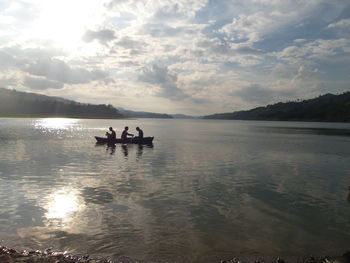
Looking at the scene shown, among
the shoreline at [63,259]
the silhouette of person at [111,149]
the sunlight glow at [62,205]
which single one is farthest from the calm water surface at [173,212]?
the silhouette of person at [111,149]

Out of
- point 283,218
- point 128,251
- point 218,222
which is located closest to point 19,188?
point 128,251

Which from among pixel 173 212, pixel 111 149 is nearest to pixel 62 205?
pixel 173 212

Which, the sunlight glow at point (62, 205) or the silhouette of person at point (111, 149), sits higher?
the silhouette of person at point (111, 149)

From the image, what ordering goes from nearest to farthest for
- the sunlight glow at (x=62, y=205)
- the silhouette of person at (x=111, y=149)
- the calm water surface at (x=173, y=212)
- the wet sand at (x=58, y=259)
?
the wet sand at (x=58, y=259)
the calm water surface at (x=173, y=212)
the sunlight glow at (x=62, y=205)
the silhouette of person at (x=111, y=149)

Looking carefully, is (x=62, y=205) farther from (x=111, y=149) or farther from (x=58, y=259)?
(x=111, y=149)

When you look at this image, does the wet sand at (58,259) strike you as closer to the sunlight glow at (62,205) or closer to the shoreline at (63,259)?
the shoreline at (63,259)

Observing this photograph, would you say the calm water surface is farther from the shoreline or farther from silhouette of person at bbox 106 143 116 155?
silhouette of person at bbox 106 143 116 155

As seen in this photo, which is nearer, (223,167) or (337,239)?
(337,239)

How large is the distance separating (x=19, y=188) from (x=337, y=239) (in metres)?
16.4

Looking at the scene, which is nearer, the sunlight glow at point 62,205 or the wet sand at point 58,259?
the wet sand at point 58,259

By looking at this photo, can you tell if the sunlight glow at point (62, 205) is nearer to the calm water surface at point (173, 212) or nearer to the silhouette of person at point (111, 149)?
the calm water surface at point (173, 212)

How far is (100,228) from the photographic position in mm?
12039

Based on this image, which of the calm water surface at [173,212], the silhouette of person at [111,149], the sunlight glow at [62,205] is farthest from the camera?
the silhouette of person at [111,149]

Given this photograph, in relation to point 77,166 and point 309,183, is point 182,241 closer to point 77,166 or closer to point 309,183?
point 309,183
